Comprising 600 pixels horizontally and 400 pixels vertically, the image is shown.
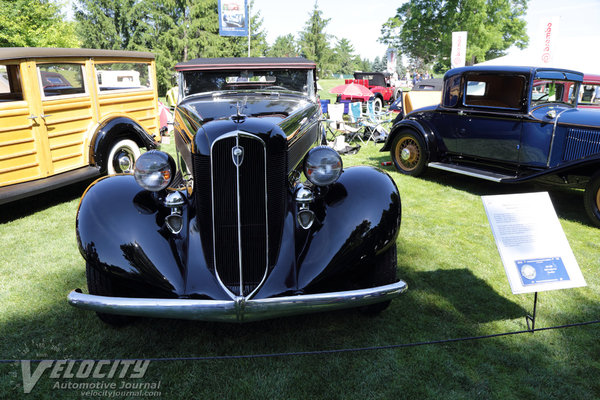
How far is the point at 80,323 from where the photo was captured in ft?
8.83

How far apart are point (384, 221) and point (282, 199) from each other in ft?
2.13

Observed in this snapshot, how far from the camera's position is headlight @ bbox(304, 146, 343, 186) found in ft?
8.20

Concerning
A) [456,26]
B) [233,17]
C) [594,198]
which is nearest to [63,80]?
[594,198]

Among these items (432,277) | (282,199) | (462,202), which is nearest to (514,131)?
(462,202)

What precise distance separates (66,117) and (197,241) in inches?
156

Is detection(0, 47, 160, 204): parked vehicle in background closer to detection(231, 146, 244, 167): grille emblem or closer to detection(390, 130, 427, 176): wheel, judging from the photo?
detection(231, 146, 244, 167): grille emblem

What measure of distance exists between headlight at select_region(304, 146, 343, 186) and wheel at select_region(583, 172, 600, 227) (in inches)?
145

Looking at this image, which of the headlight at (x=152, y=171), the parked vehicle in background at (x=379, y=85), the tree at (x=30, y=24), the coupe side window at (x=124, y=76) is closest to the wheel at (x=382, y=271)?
the headlight at (x=152, y=171)

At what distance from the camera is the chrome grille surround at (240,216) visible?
2215mm

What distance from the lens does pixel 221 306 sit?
6.39 feet

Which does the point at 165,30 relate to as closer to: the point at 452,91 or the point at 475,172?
the point at 452,91

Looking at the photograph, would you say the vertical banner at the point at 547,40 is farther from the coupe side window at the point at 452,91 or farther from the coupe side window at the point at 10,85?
the coupe side window at the point at 10,85

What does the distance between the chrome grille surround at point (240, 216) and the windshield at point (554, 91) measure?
4.61 meters

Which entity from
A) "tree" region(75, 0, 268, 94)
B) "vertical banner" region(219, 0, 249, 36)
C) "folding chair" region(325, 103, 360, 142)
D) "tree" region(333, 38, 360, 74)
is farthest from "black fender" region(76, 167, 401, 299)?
"tree" region(333, 38, 360, 74)
